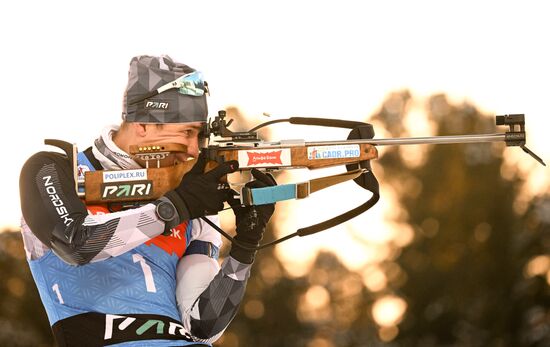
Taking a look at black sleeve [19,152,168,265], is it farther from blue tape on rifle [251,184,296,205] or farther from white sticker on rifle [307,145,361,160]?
white sticker on rifle [307,145,361,160]

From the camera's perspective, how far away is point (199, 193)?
7.96m

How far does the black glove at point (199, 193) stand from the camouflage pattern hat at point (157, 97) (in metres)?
0.48

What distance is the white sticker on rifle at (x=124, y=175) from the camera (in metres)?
8.12

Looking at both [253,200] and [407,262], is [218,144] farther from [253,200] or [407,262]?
[407,262]

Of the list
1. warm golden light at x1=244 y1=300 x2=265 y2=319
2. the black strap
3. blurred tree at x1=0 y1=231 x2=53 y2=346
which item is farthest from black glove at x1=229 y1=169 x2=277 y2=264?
warm golden light at x1=244 y1=300 x2=265 y2=319

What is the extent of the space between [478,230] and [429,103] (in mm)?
5134

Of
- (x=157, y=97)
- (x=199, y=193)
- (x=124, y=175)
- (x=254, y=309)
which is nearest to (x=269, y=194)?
(x=199, y=193)

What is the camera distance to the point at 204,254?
8.74 metres

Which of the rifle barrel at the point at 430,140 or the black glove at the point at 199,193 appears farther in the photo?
the rifle barrel at the point at 430,140

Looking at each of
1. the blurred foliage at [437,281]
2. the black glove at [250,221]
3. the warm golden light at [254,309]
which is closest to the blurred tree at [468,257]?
the blurred foliage at [437,281]

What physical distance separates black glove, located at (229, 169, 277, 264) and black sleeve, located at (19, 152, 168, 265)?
26.7 inches

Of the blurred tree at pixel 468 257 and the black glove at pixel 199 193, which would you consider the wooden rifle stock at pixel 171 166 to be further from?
the blurred tree at pixel 468 257

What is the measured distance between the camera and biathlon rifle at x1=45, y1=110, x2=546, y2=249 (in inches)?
320

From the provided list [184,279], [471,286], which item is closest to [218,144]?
[184,279]
